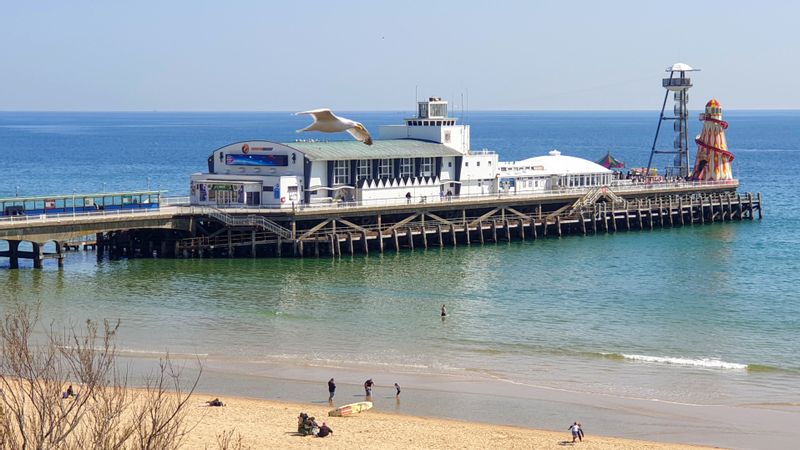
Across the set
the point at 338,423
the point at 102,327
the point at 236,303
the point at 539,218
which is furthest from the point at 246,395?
the point at 539,218

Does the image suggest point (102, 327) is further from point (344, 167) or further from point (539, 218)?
point (539, 218)

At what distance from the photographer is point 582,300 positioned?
62.3 m

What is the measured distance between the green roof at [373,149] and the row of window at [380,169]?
549 mm

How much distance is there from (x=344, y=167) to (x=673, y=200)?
30.4 meters

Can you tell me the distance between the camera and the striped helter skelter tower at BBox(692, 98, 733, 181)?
4011 inches

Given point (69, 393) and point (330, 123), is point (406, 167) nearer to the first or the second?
point (69, 393)

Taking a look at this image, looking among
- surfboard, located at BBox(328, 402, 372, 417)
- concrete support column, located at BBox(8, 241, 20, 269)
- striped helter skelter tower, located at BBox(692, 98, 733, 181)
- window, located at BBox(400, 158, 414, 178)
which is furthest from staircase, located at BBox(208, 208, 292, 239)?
striped helter skelter tower, located at BBox(692, 98, 733, 181)

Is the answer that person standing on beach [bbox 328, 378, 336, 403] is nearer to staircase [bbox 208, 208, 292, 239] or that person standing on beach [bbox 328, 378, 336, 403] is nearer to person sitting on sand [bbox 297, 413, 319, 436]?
person sitting on sand [bbox 297, 413, 319, 436]

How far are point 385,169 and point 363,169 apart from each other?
1.81 meters

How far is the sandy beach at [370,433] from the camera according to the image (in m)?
36.6

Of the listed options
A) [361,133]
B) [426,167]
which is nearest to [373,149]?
[426,167]

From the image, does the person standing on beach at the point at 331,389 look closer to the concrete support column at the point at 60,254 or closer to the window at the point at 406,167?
the concrete support column at the point at 60,254

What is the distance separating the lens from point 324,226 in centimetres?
7544

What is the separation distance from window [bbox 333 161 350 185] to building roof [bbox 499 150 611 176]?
1369cm
